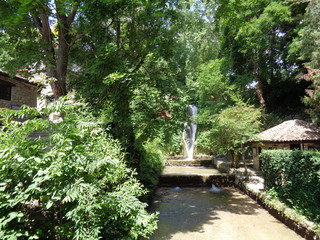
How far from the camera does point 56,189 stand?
265 centimetres

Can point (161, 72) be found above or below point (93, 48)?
below

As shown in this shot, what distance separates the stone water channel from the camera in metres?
5.54

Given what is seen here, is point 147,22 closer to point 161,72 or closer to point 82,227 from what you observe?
point 161,72

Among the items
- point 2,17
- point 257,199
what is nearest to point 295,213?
point 257,199

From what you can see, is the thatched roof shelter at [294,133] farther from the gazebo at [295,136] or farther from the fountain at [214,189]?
the fountain at [214,189]

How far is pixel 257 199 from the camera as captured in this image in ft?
27.2

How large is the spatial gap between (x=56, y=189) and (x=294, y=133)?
11.7m

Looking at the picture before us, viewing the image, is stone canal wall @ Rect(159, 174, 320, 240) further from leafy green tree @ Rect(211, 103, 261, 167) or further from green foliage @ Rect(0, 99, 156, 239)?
green foliage @ Rect(0, 99, 156, 239)

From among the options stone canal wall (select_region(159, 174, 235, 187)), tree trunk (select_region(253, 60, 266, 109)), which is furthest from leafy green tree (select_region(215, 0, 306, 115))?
stone canal wall (select_region(159, 174, 235, 187))

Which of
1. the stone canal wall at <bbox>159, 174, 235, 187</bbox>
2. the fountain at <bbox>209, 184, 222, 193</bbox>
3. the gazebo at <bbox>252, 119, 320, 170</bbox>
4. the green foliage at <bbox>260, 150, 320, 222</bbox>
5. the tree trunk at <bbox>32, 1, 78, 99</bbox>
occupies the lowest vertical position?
the fountain at <bbox>209, 184, 222, 193</bbox>

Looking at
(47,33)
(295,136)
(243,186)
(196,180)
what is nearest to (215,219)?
(243,186)

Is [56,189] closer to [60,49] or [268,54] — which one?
[60,49]

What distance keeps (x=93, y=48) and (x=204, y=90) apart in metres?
13.6

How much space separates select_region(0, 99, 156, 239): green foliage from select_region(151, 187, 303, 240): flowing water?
112 inches
